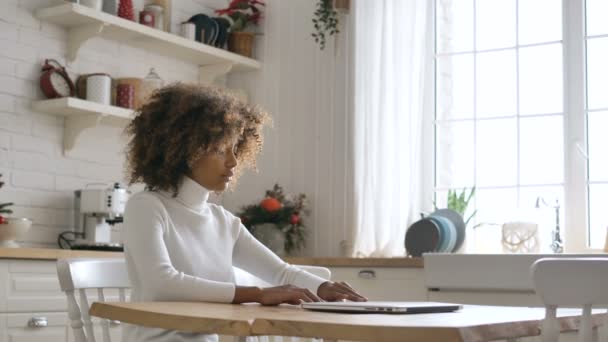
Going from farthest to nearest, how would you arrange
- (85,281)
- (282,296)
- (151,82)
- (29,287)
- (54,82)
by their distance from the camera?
1. (151,82)
2. (54,82)
3. (29,287)
4. (85,281)
5. (282,296)

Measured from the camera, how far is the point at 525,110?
416cm

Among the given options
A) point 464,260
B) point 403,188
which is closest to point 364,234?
point 403,188

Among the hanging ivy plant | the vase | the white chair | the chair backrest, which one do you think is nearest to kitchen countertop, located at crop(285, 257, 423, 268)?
the vase

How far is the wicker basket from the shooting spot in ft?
15.6

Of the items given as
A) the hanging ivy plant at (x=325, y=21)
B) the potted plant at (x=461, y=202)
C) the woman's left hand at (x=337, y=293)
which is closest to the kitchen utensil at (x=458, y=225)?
the potted plant at (x=461, y=202)

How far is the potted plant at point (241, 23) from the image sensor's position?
15.6 feet

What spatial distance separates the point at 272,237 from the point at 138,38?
3.74 feet

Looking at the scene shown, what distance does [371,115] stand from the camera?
4.28m

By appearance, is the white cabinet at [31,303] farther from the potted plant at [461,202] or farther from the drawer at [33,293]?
the potted plant at [461,202]

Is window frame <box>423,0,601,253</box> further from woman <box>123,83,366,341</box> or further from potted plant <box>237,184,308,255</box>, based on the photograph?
woman <box>123,83,366,341</box>

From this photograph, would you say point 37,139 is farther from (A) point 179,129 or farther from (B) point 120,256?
(A) point 179,129

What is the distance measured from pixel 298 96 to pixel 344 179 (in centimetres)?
56

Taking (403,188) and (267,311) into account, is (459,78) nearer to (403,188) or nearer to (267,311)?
(403,188)

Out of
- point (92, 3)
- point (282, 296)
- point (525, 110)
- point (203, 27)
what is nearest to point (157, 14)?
point (203, 27)
